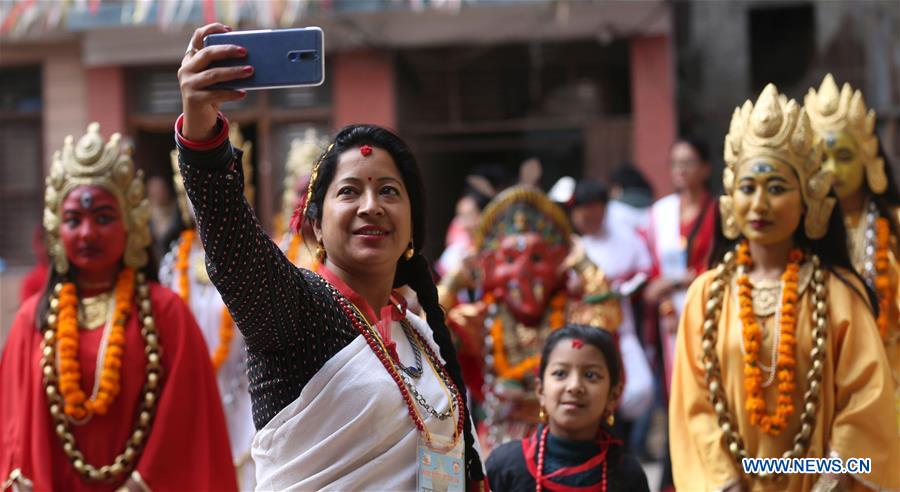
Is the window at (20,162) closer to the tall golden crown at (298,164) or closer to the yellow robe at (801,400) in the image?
the tall golden crown at (298,164)

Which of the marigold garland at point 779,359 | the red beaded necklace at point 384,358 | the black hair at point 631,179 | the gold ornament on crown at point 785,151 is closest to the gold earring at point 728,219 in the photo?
the gold ornament on crown at point 785,151

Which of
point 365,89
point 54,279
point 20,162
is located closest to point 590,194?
point 54,279

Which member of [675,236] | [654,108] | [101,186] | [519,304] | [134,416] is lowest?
[134,416]

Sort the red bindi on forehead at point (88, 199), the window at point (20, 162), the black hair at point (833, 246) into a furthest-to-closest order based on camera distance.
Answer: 1. the window at point (20, 162)
2. the red bindi on forehead at point (88, 199)
3. the black hair at point (833, 246)

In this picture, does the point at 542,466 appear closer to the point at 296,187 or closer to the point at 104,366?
the point at 104,366

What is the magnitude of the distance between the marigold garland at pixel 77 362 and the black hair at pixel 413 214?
2.14m

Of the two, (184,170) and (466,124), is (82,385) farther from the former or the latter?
(466,124)

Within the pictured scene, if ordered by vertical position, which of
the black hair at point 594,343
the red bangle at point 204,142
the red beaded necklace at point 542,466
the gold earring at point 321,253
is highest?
the red bangle at point 204,142

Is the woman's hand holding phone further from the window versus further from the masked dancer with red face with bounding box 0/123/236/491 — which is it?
the window

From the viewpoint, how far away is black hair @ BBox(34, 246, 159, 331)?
18.1ft

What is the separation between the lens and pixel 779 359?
4719 mm

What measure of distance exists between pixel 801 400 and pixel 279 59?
8.96 feet

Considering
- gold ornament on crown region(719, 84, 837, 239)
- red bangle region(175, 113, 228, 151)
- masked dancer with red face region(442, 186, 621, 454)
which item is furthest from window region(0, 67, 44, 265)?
red bangle region(175, 113, 228, 151)

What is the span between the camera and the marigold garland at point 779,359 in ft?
15.4
